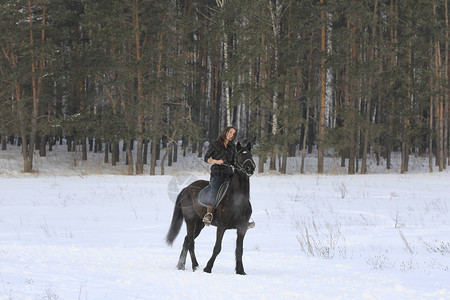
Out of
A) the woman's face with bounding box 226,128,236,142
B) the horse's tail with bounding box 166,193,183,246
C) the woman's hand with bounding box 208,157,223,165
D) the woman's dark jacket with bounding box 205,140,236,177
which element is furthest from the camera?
the horse's tail with bounding box 166,193,183,246

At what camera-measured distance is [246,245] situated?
1205 centimetres

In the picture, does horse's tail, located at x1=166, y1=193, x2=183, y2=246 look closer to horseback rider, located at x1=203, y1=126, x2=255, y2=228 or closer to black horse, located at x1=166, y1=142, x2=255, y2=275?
black horse, located at x1=166, y1=142, x2=255, y2=275

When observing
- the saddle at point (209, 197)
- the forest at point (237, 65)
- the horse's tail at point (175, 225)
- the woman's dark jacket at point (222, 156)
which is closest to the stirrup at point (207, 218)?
the saddle at point (209, 197)

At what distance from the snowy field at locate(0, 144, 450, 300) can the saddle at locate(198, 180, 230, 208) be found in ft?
3.35

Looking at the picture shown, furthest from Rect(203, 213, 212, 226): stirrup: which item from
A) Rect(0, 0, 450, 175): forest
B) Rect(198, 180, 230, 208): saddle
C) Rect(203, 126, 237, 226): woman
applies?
Rect(0, 0, 450, 175): forest

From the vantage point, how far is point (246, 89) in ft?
108

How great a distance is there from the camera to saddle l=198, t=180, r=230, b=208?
839 centimetres

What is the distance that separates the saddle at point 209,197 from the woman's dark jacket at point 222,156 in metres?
0.18

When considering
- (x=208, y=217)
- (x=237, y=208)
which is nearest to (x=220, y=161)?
(x=237, y=208)

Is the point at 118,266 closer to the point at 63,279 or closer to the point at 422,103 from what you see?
the point at 63,279

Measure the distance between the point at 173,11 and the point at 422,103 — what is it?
55.3ft

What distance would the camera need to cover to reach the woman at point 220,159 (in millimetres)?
8453

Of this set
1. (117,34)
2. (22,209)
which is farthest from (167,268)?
(117,34)

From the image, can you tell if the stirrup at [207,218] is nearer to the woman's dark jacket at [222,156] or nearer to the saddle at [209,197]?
the saddle at [209,197]
